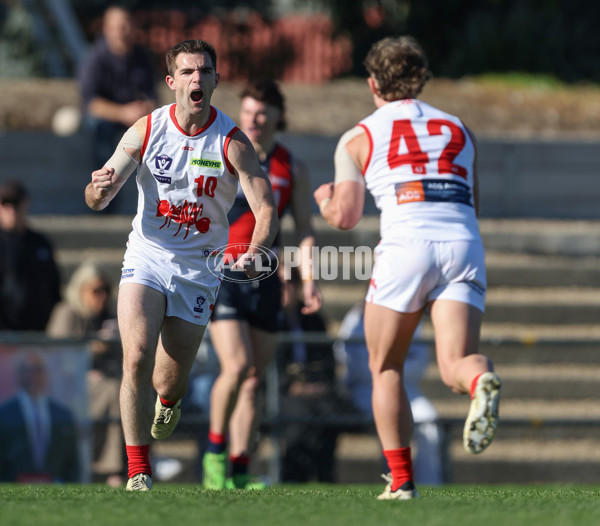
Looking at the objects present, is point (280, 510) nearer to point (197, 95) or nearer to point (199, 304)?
point (199, 304)

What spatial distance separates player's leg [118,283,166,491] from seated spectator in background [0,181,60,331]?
4.78 m

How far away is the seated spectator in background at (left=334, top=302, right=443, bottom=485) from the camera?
31.4 feet

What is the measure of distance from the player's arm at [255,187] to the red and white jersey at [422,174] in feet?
2.07

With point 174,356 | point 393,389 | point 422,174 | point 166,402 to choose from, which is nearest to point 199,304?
point 174,356

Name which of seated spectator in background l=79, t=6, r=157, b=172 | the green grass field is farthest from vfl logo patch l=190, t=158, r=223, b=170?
seated spectator in background l=79, t=6, r=157, b=172

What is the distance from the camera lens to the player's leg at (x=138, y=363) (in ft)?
18.8

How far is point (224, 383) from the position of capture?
745cm

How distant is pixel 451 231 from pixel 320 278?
767cm

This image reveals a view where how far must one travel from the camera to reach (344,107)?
18.4 metres

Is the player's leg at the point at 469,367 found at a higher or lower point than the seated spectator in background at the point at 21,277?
lower

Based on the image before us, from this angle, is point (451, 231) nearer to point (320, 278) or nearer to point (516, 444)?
point (516, 444)

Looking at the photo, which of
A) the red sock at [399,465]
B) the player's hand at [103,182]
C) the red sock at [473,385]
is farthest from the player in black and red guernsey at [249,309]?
the red sock at [473,385]

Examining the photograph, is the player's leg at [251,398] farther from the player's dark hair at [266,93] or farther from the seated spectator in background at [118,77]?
the seated spectator in background at [118,77]

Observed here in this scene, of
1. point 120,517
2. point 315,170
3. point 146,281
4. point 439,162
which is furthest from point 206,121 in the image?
point 315,170
